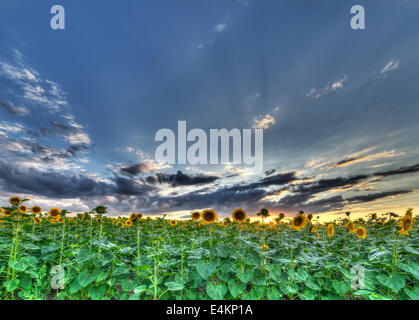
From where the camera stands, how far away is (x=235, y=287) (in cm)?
394

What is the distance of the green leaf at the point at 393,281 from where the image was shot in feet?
12.6

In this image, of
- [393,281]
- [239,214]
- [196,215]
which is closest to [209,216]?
[239,214]

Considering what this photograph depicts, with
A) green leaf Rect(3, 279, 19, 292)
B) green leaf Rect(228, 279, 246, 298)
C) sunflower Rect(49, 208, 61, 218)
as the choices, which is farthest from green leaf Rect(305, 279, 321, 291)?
sunflower Rect(49, 208, 61, 218)

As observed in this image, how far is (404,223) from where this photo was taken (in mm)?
4457

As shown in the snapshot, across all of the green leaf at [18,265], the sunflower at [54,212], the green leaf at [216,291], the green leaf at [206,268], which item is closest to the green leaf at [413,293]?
the green leaf at [216,291]

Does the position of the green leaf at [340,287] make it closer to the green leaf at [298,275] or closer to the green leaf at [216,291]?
the green leaf at [298,275]

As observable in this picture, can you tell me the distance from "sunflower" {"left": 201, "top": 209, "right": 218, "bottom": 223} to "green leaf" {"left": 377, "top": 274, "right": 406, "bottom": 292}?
10.6 ft

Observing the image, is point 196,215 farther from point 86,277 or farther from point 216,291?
point 86,277

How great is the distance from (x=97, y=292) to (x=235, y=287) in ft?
9.26

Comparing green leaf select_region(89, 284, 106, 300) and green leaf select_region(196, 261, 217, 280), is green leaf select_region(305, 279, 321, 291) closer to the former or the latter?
green leaf select_region(196, 261, 217, 280)

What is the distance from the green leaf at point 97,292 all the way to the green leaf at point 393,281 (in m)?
5.26
